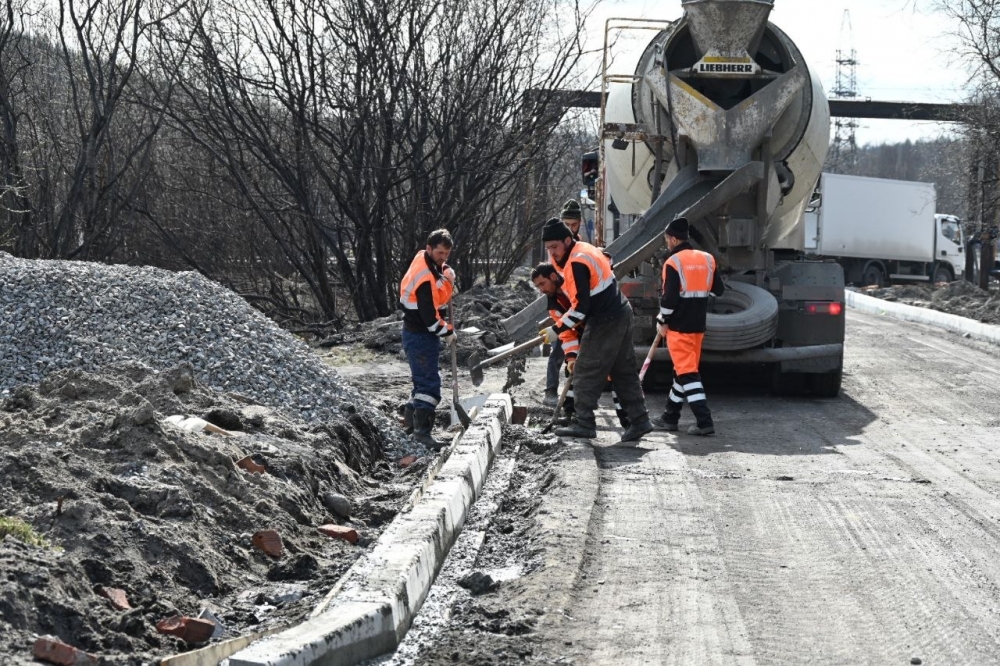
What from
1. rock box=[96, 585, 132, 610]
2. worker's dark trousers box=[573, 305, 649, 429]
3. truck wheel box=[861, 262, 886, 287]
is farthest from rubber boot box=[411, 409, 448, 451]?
truck wheel box=[861, 262, 886, 287]

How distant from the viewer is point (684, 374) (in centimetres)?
999

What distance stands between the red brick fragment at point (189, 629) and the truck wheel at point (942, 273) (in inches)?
1466

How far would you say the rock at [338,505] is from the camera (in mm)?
7207

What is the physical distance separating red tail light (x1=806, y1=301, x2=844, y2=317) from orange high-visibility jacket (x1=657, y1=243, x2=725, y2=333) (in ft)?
7.12

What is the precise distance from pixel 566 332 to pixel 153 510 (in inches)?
178

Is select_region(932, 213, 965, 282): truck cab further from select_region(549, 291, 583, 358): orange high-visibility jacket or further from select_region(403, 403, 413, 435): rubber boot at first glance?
select_region(403, 403, 413, 435): rubber boot

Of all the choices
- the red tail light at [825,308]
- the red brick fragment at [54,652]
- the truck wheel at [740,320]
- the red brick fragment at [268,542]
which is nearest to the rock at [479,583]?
the red brick fragment at [268,542]

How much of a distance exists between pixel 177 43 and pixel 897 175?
120020 millimetres

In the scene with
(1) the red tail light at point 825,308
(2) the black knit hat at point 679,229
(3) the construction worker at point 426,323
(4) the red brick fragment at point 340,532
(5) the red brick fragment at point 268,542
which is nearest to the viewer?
(5) the red brick fragment at point 268,542

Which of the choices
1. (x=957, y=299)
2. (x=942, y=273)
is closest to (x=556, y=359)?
(x=957, y=299)

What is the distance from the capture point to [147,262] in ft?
74.4

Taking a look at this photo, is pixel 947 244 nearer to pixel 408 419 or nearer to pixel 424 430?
pixel 408 419

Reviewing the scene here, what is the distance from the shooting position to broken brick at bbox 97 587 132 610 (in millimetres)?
4812

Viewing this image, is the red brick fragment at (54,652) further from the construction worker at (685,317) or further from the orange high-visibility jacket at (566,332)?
the construction worker at (685,317)
